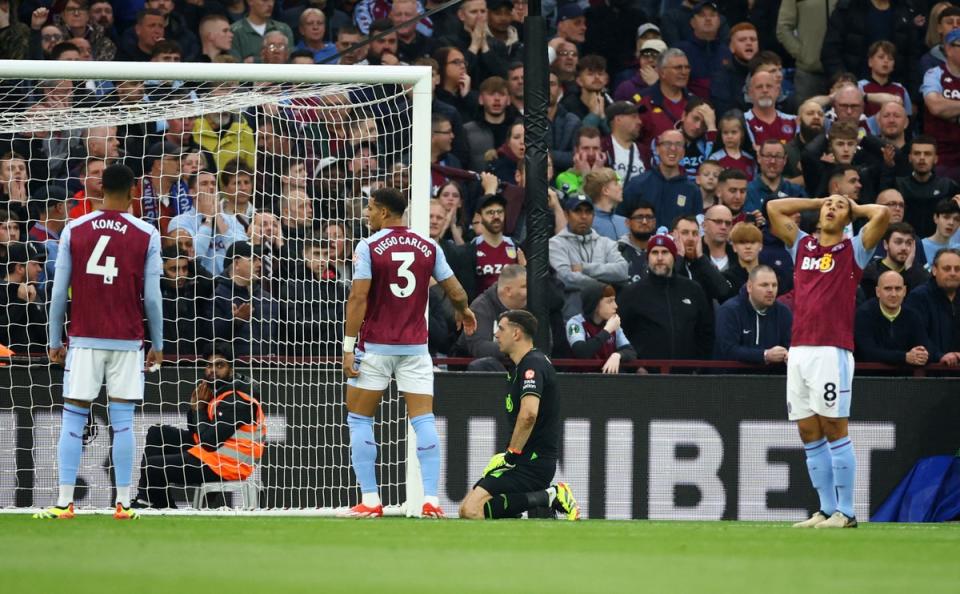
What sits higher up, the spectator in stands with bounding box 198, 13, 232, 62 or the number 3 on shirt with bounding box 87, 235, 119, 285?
the spectator in stands with bounding box 198, 13, 232, 62

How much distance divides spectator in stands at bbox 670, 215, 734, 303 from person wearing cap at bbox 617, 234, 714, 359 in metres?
0.42

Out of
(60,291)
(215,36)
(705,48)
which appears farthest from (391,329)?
(705,48)

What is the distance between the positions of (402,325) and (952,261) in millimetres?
5327

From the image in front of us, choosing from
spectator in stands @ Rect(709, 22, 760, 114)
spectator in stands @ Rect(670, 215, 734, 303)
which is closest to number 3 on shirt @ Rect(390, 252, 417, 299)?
spectator in stands @ Rect(670, 215, 734, 303)

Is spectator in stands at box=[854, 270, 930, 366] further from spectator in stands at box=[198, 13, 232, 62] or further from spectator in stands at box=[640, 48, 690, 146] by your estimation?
spectator in stands at box=[198, 13, 232, 62]

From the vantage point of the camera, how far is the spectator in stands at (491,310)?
41.8ft

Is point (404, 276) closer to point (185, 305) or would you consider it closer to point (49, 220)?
point (185, 305)

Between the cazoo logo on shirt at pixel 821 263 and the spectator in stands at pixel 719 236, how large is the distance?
349 centimetres

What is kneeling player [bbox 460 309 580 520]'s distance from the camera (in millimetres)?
10906

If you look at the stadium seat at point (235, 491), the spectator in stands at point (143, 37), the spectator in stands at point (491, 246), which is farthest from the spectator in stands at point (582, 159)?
the stadium seat at point (235, 491)

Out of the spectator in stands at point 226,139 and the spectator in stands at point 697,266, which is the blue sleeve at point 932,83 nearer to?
the spectator in stands at point 697,266

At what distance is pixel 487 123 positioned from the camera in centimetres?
1585

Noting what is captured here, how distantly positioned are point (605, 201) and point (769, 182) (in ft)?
5.83

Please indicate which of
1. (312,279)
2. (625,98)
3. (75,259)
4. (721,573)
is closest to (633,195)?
(625,98)
